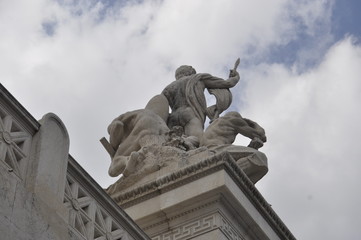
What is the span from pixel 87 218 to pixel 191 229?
120 inches

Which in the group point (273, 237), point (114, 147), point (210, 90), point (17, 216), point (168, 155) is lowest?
point (17, 216)

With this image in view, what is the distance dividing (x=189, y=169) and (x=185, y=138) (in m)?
1.38

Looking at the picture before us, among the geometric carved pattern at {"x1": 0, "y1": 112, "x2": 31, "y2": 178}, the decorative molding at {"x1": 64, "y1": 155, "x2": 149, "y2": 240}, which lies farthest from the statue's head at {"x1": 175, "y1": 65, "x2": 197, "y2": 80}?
the geometric carved pattern at {"x1": 0, "y1": 112, "x2": 31, "y2": 178}

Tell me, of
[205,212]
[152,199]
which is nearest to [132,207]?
[152,199]

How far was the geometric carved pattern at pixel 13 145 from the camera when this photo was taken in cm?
779

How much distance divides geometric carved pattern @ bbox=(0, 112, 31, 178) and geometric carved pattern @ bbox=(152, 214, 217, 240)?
361 centimetres

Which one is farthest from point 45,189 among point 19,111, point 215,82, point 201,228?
point 215,82

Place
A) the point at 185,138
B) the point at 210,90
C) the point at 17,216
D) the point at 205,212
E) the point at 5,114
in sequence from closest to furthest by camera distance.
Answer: the point at 17,216
the point at 5,114
the point at 205,212
the point at 185,138
the point at 210,90

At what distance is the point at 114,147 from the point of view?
13656 millimetres

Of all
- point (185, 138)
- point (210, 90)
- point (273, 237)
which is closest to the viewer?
point (273, 237)

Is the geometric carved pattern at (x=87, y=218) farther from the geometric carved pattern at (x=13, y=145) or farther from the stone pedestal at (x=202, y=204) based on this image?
the stone pedestal at (x=202, y=204)

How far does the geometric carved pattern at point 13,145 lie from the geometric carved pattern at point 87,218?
574 mm

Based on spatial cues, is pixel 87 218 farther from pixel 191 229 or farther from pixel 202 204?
pixel 202 204

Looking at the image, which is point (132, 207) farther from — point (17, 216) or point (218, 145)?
point (17, 216)
